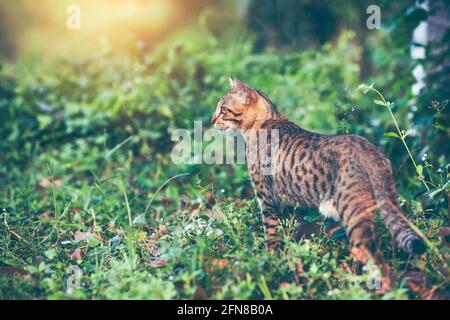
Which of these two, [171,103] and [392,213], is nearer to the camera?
[392,213]

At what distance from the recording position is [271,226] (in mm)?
3807

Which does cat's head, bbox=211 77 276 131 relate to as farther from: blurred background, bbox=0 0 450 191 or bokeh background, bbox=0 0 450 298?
blurred background, bbox=0 0 450 191

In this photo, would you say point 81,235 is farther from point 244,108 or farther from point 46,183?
point 46,183

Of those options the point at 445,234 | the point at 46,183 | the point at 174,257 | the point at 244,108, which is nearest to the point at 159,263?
the point at 174,257

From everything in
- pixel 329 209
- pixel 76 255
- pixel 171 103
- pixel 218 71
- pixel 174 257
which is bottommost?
pixel 76 255

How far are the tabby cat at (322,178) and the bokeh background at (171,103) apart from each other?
1.33 feet

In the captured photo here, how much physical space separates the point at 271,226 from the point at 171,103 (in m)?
2.98

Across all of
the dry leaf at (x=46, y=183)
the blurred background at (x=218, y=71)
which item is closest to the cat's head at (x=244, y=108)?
the blurred background at (x=218, y=71)

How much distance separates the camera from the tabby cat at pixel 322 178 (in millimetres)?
3162

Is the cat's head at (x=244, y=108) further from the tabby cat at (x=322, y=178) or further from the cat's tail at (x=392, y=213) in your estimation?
the cat's tail at (x=392, y=213)

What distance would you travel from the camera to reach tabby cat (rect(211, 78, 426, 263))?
3162 millimetres

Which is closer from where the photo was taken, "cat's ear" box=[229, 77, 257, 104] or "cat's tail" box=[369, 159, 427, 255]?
"cat's tail" box=[369, 159, 427, 255]

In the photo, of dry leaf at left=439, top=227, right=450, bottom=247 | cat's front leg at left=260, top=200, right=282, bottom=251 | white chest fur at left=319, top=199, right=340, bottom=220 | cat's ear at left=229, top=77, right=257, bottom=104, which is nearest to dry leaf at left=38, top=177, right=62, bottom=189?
cat's ear at left=229, top=77, right=257, bottom=104

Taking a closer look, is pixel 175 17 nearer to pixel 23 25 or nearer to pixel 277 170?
pixel 23 25
